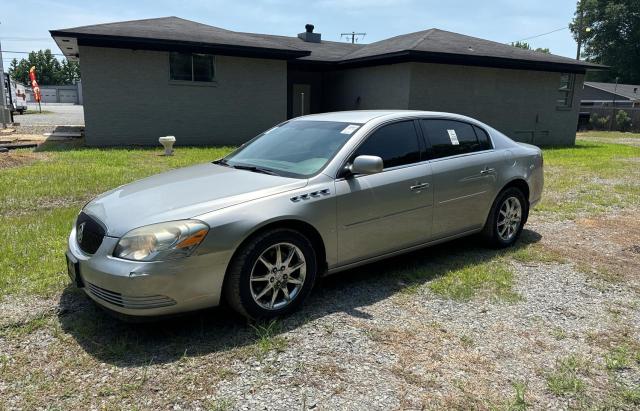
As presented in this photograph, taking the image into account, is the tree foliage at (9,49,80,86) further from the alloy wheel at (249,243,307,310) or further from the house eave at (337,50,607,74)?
the alloy wheel at (249,243,307,310)

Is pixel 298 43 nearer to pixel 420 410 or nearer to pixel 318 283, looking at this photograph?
pixel 318 283

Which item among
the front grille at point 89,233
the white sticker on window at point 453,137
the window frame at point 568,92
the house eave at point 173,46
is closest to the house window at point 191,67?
the house eave at point 173,46

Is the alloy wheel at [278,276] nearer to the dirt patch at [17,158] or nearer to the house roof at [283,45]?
the dirt patch at [17,158]

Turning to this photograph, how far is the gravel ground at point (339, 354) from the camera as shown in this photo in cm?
271

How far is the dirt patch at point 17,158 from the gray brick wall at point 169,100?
3.21 m

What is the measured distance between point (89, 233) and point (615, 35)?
77.1 meters

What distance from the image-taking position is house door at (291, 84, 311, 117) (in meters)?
21.1

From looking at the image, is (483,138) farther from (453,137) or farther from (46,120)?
(46,120)

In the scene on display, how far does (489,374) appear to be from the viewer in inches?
117

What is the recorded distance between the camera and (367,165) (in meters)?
3.76

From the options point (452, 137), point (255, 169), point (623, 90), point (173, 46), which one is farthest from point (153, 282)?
point (623, 90)

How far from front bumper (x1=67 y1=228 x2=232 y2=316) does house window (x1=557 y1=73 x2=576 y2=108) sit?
20124 mm

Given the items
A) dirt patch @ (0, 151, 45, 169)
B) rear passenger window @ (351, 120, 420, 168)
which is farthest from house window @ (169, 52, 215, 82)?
rear passenger window @ (351, 120, 420, 168)

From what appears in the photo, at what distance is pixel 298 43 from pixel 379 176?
19585 mm
